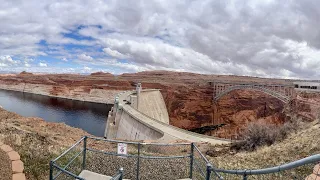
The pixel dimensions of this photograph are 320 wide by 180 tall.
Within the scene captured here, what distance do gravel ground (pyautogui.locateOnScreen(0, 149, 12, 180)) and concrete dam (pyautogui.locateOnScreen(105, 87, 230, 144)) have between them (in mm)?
18181

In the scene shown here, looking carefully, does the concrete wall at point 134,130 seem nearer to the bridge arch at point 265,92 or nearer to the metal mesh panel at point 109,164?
the metal mesh panel at point 109,164

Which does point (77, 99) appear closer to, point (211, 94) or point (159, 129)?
point (211, 94)

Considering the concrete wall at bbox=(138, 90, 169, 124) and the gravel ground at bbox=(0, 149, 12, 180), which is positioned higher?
the gravel ground at bbox=(0, 149, 12, 180)

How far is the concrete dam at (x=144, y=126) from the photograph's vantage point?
1035 inches

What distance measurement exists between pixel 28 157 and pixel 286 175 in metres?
8.04

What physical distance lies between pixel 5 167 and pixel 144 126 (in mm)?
23926

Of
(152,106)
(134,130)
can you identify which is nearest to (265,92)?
(152,106)

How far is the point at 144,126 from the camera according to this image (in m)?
29.5

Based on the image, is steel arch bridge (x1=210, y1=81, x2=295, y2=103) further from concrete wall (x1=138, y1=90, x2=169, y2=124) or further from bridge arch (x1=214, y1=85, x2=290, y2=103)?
concrete wall (x1=138, y1=90, x2=169, y2=124)

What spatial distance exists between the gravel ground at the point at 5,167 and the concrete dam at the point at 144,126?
59.6 ft

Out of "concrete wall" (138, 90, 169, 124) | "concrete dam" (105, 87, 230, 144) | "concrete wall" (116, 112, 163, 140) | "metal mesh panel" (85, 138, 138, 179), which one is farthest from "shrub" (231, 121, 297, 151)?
"concrete wall" (138, 90, 169, 124)

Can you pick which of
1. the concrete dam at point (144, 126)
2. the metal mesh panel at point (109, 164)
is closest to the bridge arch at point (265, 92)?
the concrete dam at point (144, 126)

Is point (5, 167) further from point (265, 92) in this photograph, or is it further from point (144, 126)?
point (265, 92)

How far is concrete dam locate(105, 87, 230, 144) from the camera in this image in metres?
26.3
